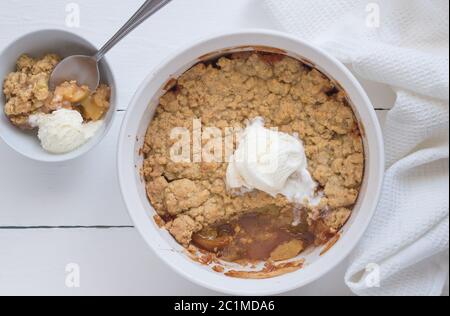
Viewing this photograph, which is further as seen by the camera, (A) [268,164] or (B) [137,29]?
(B) [137,29]

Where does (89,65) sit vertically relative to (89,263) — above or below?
above

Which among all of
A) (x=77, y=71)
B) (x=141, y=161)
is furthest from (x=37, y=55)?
(x=141, y=161)

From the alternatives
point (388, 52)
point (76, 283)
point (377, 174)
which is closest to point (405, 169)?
point (377, 174)

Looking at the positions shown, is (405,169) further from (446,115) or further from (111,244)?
(111,244)

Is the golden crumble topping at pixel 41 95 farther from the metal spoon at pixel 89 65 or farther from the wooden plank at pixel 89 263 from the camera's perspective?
the wooden plank at pixel 89 263

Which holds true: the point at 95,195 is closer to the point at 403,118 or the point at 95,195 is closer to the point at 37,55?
the point at 37,55

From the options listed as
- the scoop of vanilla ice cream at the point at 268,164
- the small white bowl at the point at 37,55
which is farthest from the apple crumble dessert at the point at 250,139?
the small white bowl at the point at 37,55

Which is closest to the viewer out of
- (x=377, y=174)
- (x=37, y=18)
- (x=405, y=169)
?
(x=377, y=174)
